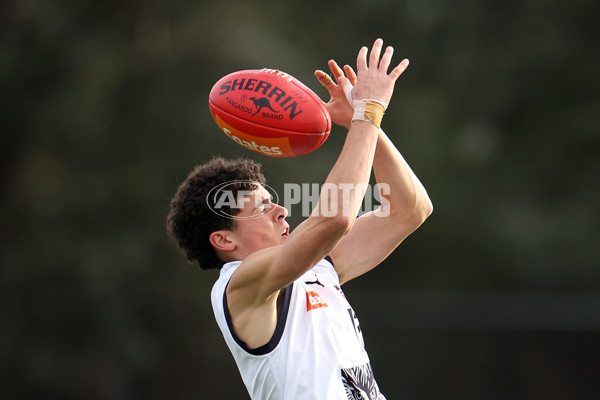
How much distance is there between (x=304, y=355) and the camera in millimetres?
2934

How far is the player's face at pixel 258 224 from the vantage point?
10.5 feet

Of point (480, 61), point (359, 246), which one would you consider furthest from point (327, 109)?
point (480, 61)

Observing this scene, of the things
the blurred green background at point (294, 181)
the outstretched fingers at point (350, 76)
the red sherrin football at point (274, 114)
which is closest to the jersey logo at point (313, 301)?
the red sherrin football at point (274, 114)

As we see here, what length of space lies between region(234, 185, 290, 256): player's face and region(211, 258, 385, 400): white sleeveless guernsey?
145 mm

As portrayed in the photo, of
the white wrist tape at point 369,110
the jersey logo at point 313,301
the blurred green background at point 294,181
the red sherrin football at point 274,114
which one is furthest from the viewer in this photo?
the blurred green background at point 294,181

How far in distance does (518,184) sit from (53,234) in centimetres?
570

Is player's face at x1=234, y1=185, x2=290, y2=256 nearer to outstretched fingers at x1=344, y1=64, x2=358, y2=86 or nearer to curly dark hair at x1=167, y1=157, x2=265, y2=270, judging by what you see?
curly dark hair at x1=167, y1=157, x2=265, y2=270

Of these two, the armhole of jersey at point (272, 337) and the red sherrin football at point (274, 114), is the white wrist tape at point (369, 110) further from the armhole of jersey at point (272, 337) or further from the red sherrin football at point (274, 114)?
the armhole of jersey at point (272, 337)

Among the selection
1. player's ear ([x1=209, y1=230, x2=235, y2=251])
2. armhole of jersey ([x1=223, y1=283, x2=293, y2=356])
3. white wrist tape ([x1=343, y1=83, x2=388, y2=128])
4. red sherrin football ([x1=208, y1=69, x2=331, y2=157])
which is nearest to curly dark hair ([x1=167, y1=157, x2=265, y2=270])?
player's ear ([x1=209, y1=230, x2=235, y2=251])

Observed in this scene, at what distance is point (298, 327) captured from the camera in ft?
9.78

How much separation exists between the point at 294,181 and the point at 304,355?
6635mm

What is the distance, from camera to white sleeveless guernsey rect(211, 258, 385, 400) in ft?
9.55

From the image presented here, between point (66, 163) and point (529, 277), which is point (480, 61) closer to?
point (529, 277)

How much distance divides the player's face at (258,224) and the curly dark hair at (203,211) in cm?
4
